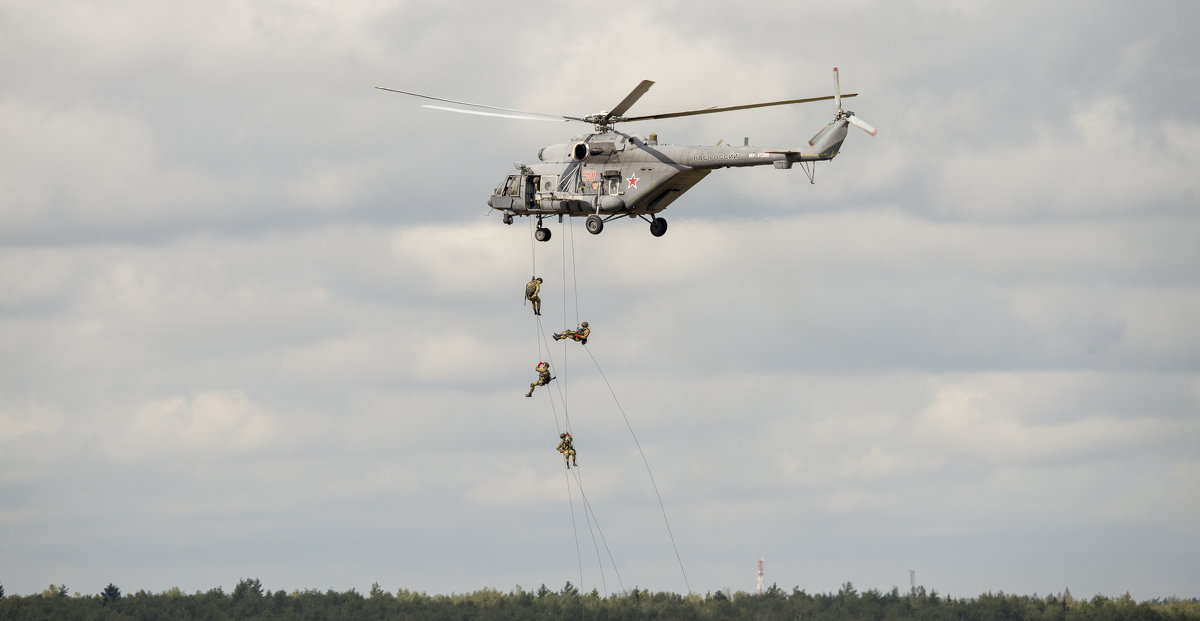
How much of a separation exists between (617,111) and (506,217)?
6.90 meters

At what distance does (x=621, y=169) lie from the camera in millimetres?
80188

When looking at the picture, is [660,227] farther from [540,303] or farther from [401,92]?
[401,92]

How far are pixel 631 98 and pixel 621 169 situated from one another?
2.88 metres

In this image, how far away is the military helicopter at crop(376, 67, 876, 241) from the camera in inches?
3014

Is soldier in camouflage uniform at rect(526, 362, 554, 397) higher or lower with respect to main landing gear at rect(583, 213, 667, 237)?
lower

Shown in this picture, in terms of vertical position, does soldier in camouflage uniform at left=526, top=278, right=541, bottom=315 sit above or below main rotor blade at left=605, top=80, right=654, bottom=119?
below

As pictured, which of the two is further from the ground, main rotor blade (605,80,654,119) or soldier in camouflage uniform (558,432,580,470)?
main rotor blade (605,80,654,119)

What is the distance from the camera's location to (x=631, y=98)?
79.2 m

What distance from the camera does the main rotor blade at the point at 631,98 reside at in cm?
7706

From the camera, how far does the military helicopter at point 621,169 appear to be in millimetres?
76562

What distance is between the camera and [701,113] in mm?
77562

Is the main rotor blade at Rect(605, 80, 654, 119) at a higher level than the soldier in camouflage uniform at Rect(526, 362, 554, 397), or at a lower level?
higher

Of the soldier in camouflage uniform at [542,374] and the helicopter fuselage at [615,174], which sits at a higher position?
the helicopter fuselage at [615,174]

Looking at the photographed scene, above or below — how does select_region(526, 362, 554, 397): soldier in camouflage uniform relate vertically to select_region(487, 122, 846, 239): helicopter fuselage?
below
